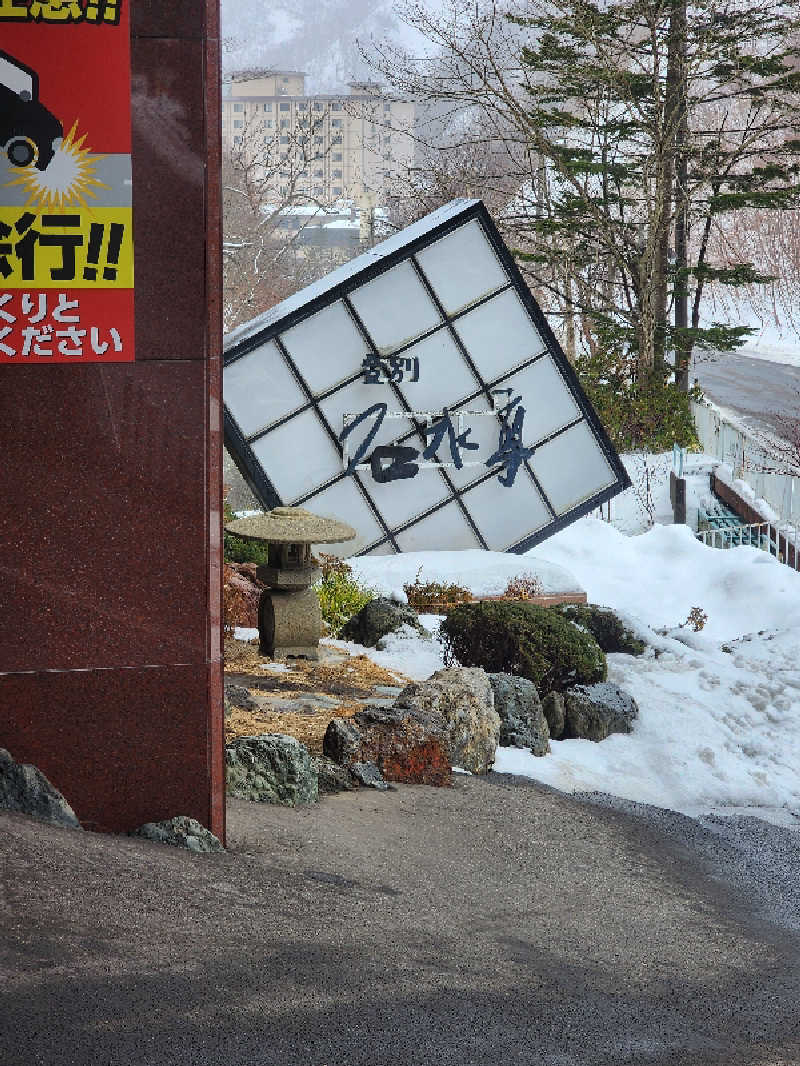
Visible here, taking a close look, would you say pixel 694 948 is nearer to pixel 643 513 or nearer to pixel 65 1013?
pixel 65 1013

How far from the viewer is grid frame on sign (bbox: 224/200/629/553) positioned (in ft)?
51.8

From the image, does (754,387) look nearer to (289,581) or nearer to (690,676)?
(690,676)

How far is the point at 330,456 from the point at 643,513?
776 centimetres

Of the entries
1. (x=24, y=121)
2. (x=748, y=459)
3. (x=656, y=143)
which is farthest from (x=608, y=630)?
(x=656, y=143)

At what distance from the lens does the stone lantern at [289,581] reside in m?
10.7

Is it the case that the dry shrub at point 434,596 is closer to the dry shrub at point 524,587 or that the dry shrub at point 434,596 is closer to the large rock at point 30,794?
the dry shrub at point 524,587

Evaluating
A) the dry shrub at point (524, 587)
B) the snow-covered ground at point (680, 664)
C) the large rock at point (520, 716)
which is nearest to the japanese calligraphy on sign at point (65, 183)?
the snow-covered ground at point (680, 664)

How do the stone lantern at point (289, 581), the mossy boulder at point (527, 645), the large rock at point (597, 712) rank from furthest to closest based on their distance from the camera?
the stone lantern at point (289, 581), the mossy boulder at point (527, 645), the large rock at point (597, 712)

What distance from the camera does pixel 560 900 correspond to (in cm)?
591

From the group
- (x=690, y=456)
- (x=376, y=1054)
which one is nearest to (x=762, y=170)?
(x=690, y=456)

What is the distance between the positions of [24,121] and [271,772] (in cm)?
342

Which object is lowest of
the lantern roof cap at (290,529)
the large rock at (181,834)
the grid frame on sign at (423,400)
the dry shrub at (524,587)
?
the dry shrub at (524,587)

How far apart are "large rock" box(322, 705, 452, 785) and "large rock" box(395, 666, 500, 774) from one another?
0.64ft

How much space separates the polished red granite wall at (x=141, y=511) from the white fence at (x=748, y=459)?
1571 centimetres
